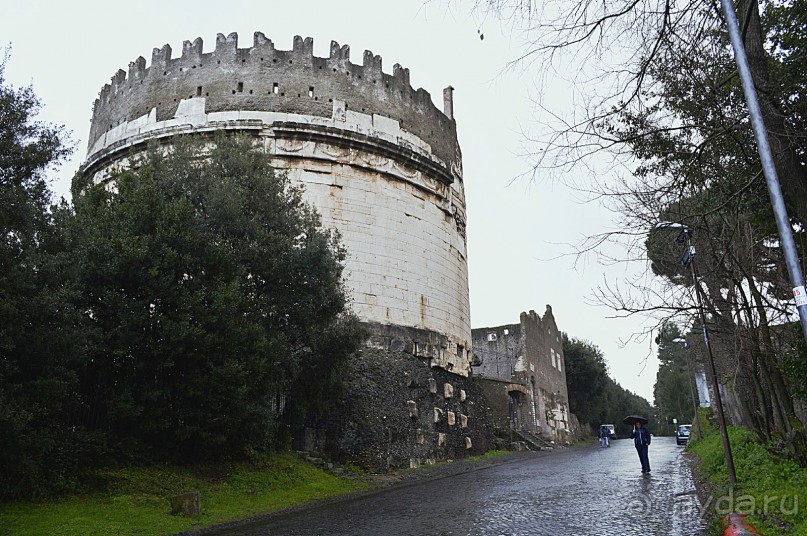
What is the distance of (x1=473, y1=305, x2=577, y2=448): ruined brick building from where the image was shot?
30.3 meters

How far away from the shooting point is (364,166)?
19.1 metres

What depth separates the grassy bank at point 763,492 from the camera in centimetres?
540

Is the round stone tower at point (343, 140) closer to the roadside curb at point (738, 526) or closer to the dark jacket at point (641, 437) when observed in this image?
the dark jacket at point (641, 437)

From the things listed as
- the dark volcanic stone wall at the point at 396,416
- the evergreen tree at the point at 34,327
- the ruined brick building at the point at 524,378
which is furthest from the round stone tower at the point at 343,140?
the ruined brick building at the point at 524,378

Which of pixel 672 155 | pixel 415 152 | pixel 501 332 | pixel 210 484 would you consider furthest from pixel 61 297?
pixel 501 332

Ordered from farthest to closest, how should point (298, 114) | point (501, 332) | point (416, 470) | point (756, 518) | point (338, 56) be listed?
point (501, 332), point (338, 56), point (298, 114), point (416, 470), point (756, 518)

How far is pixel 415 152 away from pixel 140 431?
1286cm

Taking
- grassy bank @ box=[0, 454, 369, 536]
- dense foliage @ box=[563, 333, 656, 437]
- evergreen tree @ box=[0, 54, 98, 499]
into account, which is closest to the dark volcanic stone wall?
grassy bank @ box=[0, 454, 369, 536]

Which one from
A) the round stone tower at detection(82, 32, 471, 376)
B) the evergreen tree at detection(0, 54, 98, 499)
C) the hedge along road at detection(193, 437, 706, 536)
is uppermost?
the round stone tower at detection(82, 32, 471, 376)

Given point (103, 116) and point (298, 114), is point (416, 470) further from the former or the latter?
point (103, 116)

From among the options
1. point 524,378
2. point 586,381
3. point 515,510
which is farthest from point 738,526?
point 586,381

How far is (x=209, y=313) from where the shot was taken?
33.8ft

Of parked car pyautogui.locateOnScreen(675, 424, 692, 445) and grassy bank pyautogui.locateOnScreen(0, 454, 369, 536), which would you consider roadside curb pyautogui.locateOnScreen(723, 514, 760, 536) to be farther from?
parked car pyautogui.locateOnScreen(675, 424, 692, 445)

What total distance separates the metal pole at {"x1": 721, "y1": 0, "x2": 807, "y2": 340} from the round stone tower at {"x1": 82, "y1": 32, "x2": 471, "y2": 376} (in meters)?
13.5
